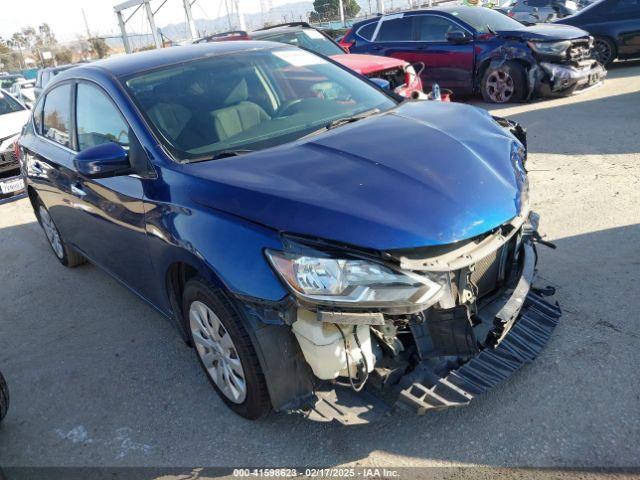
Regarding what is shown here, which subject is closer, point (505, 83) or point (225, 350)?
point (225, 350)

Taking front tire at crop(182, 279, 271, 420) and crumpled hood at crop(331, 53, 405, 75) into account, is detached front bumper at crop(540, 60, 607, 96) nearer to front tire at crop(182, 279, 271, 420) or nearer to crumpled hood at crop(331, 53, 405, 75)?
crumpled hood at crop(331, 53, 405, 75)

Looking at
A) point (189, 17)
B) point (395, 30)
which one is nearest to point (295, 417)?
point (395, 30)

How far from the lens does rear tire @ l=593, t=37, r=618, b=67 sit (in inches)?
437

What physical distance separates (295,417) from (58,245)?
341cm

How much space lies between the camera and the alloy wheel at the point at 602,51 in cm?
1115

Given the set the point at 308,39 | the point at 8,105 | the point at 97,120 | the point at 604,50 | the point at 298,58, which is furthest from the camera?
the point at 604,50

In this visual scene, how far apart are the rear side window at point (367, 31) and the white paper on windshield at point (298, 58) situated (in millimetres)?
7117

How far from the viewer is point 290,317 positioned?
226 centimetres

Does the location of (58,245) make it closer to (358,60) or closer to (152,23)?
(358,60)

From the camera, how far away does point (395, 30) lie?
34.0 feet

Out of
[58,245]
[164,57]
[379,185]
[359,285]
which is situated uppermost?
[164,57]

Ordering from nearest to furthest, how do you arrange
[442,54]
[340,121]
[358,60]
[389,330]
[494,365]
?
[389,330]
[494,365]
[340,121]
[358,60]
[442,54]

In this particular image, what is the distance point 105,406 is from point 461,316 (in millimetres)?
2046

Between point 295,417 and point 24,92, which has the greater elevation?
point 24,92
